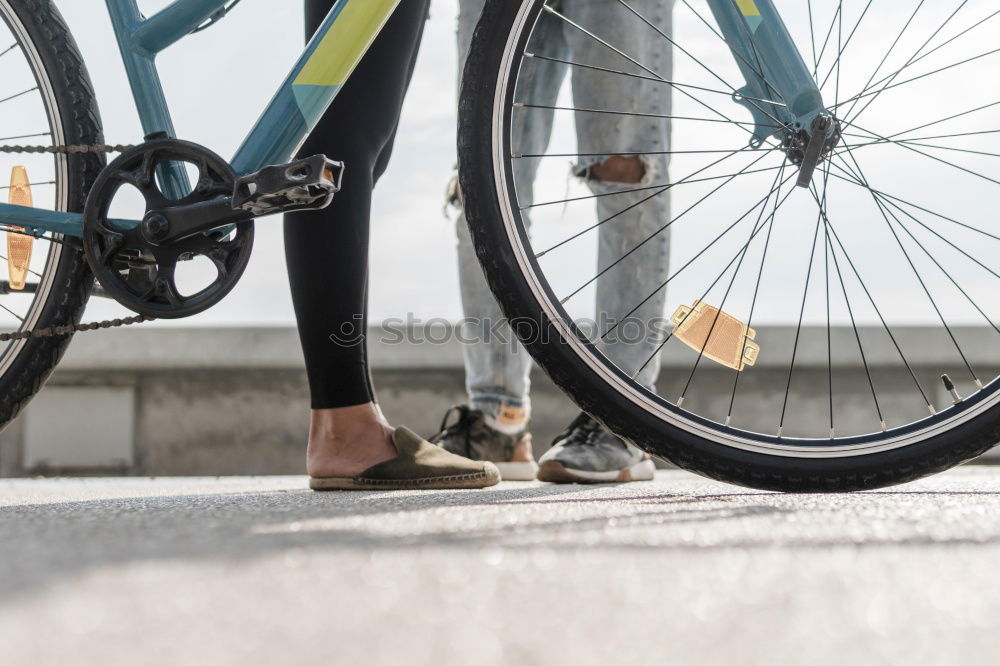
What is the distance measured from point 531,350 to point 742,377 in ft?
5.47

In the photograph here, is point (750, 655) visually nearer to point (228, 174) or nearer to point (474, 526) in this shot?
point (474, 526)

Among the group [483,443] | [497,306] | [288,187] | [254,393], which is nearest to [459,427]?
[483,443]

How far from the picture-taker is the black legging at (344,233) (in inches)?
41.6

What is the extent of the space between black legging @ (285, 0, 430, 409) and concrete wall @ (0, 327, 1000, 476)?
130 centimetres

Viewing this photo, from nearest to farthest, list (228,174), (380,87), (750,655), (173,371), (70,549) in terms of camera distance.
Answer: (750,655) < (70,549) < (228,174) < (380,87) < (173,371)

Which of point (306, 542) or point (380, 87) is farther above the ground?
point (380, 87)

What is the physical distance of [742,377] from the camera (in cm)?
252

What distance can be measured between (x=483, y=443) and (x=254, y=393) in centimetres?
128

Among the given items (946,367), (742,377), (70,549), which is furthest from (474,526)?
(946,367)

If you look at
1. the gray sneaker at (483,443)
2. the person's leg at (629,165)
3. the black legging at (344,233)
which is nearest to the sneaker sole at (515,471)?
the gray sneaker at (483,443)

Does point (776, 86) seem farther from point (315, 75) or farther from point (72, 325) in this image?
point (72, 325)

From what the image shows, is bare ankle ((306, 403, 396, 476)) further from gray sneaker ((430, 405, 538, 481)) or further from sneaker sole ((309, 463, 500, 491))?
gray sneaker ((430, 405, 538, 481))

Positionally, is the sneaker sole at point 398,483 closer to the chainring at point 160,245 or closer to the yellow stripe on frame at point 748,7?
the chainring at point 160,245

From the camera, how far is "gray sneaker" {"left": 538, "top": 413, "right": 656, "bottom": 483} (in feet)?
4.08
